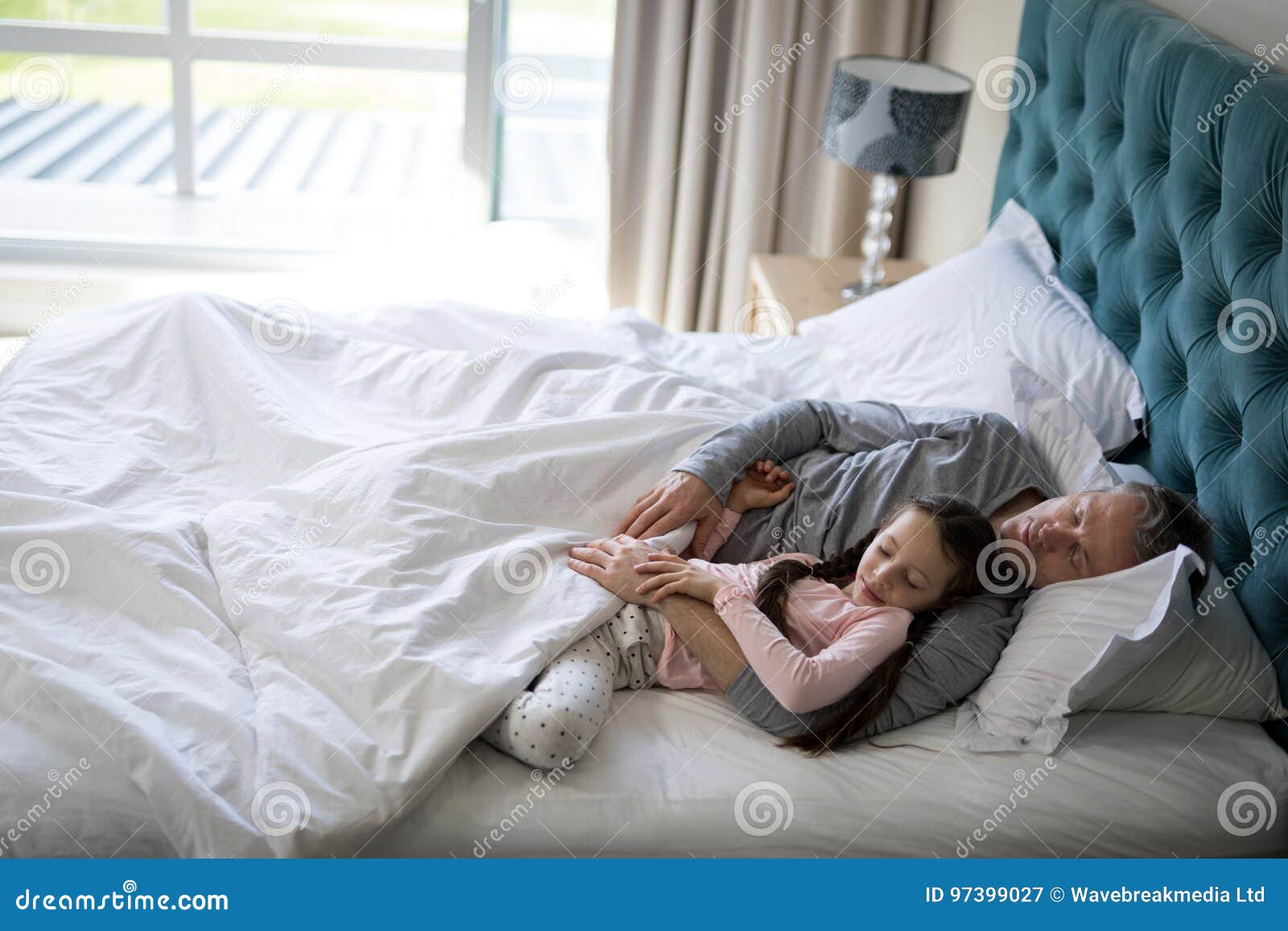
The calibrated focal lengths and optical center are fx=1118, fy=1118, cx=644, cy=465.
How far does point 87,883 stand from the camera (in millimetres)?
1033

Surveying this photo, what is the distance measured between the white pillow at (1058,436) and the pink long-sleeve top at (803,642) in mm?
410

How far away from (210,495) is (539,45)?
2.16m

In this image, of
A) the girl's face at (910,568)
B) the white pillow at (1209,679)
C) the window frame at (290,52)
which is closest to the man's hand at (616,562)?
the girl's face at (910,568)

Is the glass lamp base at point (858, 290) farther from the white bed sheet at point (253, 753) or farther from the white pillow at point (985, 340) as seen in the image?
the white bed sheet at point (253, 753)

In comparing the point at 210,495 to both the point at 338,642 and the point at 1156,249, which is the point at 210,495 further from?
the point at 1156,249

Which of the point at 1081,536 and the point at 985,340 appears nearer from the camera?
the point at 1081,536

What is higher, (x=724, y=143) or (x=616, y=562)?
(x=724, y=143)

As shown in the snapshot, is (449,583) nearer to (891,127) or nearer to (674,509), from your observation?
(674,509)

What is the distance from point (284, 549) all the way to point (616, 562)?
1.40ft

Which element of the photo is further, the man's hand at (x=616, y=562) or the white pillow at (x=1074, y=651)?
the man's hand at (x=616, y=562)

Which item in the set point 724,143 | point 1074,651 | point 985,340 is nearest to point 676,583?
point 1074,651

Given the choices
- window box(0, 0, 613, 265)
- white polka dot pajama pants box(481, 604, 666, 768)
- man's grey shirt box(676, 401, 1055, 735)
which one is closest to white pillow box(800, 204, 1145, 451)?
man's grey shirt box(676, 401, 1055, 735)

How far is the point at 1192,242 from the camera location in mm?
1653

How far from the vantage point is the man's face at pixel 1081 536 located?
57.5 inches
